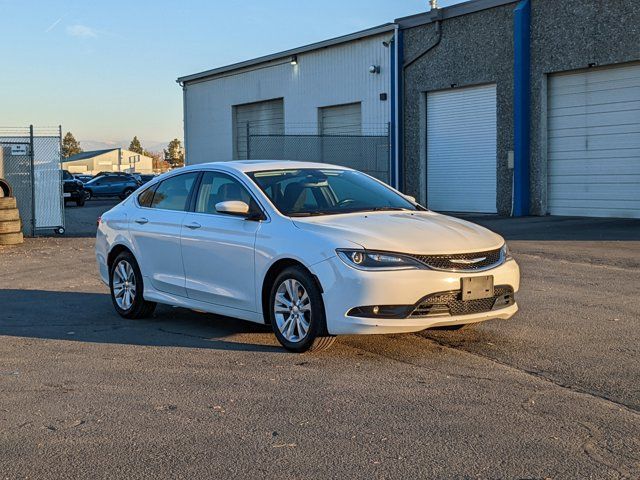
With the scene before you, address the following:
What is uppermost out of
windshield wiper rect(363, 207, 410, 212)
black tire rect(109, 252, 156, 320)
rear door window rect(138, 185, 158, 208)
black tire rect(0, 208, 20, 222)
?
rear door window rect(138, 185, 158, 208)

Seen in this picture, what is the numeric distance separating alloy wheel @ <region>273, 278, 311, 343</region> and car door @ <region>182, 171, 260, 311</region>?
359mm

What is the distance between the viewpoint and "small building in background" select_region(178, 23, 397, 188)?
2816 cm

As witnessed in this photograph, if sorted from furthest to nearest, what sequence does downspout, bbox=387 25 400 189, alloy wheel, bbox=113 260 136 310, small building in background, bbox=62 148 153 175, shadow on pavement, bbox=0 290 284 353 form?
small building in background, bbox=62 148 153 175, downspout, bbox=387 25 400 189, alloy wheel, bbox=113 260 136 310, shadow on pavement, bbox=0 290 284 353

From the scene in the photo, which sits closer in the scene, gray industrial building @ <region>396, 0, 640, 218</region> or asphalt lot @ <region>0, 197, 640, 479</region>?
asphalt lot @ <region>0, 197, 640, 479</region>

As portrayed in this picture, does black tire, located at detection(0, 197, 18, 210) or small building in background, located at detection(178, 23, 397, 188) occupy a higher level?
small building in background, located at detection(178, 23, 397, 188)

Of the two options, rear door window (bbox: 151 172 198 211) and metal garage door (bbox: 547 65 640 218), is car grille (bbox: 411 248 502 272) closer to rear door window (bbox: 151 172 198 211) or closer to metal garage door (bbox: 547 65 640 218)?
rear door window (bbox: 151 172 198 211)

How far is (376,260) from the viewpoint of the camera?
6914 mm

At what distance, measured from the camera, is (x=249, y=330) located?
8.53 m

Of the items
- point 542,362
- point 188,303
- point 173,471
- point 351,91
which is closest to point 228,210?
Answer: point 188,303

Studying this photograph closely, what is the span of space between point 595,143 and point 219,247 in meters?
16.9

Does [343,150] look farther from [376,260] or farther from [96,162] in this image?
[96,162]

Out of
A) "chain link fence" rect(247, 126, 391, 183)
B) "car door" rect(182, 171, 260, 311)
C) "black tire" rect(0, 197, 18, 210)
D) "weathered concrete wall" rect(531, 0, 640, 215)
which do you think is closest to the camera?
"car door" rect(182, 171, 260, 311)

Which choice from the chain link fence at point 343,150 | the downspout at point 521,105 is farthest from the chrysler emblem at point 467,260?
the chain link fence at point 343,150

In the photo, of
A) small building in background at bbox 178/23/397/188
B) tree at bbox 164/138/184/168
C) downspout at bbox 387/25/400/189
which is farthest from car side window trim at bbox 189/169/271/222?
tree at bbox 164/138/184/168
